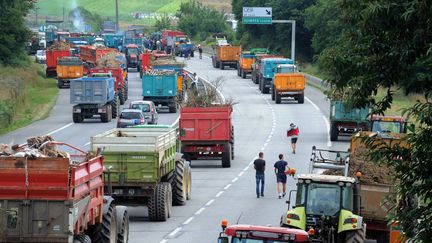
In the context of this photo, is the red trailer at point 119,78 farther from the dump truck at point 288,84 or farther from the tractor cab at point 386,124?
the tractor cab at point 386,124

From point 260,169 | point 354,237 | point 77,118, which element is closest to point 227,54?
point 77,118

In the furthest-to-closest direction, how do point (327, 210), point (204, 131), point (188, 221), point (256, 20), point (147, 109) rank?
point (256, 20), point (147, 109), point (204, 131), point (188, 221), point (327, 210)

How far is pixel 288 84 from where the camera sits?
75.2 metres

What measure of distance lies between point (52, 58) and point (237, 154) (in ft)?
143

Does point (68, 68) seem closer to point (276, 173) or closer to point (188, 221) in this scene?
point (276, 173)

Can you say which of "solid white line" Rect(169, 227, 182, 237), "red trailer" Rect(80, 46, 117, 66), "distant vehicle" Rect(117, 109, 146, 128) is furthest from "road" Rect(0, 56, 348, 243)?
"red trailer" Rect(80, 46, 117, 66)

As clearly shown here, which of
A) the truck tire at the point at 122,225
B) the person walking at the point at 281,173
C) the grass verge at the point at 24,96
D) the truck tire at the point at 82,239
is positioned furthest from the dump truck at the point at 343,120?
the truck tire at the point at 82,239

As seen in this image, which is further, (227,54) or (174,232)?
(227,54)

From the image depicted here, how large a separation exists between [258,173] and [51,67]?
5948cm

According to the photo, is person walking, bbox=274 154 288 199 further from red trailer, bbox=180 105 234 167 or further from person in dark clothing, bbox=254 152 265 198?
red trailer, bbox=180 105 234 167

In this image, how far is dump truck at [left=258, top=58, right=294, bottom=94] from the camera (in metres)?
81.9

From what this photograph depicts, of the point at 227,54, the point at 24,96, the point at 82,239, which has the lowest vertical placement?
the point at 24,96

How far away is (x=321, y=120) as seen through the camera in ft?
218

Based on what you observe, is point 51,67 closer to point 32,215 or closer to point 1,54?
Result: point 1,54
